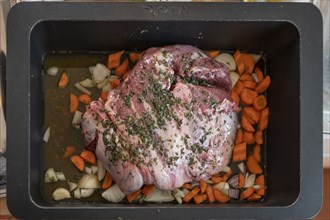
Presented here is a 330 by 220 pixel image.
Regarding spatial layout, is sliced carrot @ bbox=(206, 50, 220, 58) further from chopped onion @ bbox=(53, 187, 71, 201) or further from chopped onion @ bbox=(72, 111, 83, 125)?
chopped onion @ bbox=(53, 187, 71, 201)

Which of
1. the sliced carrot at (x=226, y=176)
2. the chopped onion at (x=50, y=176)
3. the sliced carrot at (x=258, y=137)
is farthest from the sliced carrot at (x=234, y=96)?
the chopped onion at (x=50, y=176)

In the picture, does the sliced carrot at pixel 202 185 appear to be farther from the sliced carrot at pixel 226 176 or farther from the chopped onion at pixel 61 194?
the chopped onion at pixel 61 194

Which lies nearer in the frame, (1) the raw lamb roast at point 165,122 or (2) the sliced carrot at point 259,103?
(1) the raw lamb roast at point 165,122

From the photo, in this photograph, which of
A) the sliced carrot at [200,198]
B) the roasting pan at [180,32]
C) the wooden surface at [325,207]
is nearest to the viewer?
the roasting pan at [180,32]

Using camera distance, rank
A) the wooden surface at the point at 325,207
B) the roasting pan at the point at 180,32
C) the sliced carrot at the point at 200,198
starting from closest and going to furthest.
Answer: the roasting pan at the point at 180,32 < the sliced carrot at the point at 200,198 < the wooden surface at the point at 325,207

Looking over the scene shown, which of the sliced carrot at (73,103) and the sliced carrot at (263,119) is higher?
the sliced carrot at (73,103)

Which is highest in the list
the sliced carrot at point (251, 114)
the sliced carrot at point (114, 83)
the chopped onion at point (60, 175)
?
the sliced carrot at point (114, 83)
